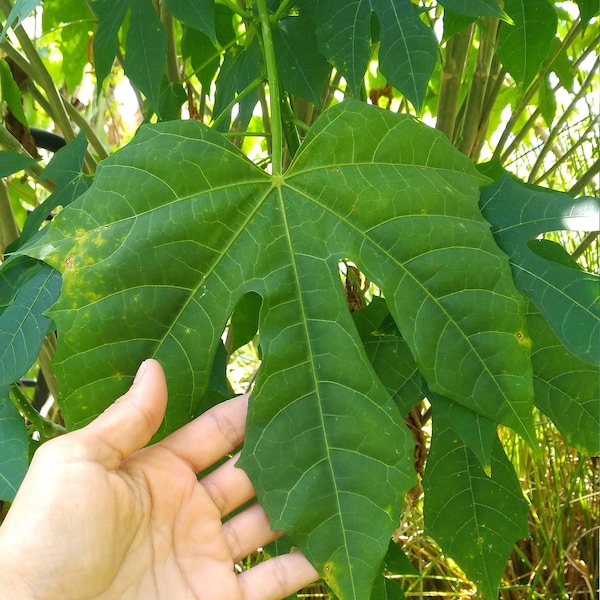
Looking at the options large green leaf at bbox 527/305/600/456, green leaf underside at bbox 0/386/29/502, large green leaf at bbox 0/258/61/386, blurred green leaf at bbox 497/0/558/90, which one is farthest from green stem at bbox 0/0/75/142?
large green leaf at bbox 527/305/600/456

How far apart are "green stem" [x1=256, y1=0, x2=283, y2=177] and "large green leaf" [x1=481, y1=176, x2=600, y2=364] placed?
201 mm

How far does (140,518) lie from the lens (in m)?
0.68

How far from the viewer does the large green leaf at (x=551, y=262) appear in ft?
1.94

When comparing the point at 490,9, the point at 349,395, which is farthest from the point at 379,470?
the point at 490,9

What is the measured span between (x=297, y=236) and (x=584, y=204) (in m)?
0.26

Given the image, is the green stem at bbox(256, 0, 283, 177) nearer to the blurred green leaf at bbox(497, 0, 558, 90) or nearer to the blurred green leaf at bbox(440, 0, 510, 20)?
the blurred green leaf at bbox(440, 0, 510, 20)

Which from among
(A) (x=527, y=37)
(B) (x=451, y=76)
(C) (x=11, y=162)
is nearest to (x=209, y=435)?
(C) (x=11, y=162)

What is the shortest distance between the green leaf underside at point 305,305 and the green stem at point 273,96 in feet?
0.11

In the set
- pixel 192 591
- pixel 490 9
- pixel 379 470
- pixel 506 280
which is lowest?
pixel 192 591

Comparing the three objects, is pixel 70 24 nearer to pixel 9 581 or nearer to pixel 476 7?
pixel 476 7

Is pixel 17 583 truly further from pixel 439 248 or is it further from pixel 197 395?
pixel 439 248

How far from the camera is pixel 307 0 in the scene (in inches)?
30.1

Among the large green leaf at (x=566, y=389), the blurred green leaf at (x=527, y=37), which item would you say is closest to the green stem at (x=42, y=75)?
the blurred green leaf at (x=527, y=37)

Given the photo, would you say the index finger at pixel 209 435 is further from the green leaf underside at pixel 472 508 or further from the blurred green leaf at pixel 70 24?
the blurred green leaf at pixel 70 24
